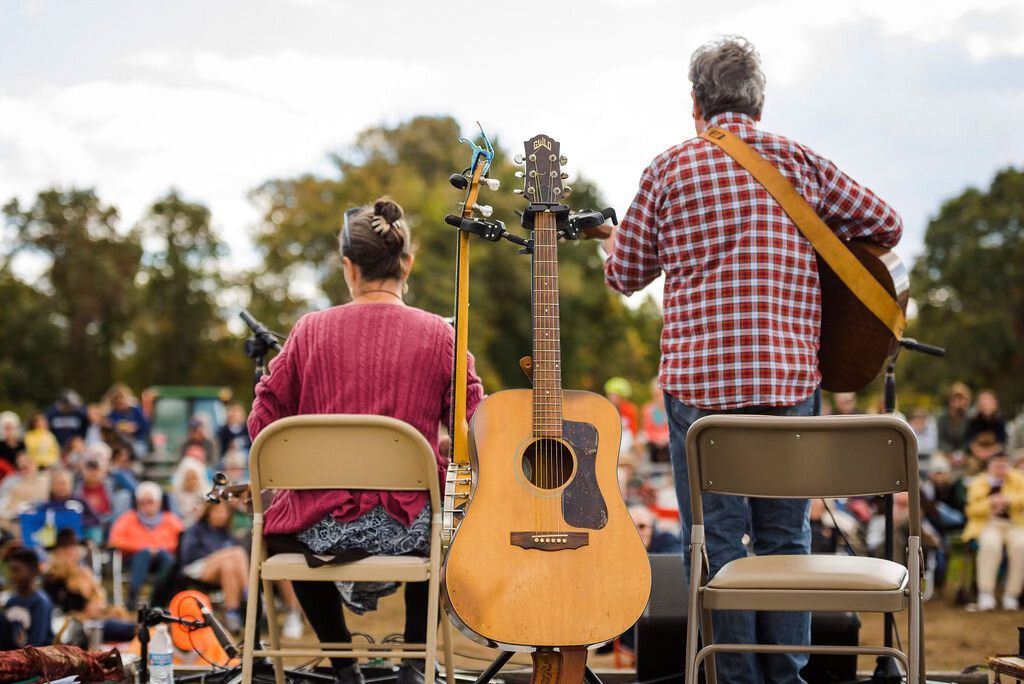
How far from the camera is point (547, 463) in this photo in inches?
119

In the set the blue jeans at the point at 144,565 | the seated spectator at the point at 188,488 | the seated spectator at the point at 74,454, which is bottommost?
the blue jeans at the point at 144,565

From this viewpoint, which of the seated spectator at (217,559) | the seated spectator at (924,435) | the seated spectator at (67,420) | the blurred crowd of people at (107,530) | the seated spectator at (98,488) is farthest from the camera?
the seated spectator at (67,420)

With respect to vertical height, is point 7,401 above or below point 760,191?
below

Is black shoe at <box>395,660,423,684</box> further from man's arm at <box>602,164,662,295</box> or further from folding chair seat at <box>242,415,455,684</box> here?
man's arm at <box>602,164,662,295</box>

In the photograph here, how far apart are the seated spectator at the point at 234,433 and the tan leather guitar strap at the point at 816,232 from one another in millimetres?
9123

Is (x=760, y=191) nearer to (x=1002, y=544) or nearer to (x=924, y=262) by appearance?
(x=1002, y=544)

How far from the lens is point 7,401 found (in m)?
27.3

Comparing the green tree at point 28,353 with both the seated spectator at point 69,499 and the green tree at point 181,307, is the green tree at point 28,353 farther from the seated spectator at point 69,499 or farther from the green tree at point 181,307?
the seated spectator at point 69,499

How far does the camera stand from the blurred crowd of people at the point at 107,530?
7.43 meters

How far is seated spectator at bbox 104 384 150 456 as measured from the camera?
503 inches

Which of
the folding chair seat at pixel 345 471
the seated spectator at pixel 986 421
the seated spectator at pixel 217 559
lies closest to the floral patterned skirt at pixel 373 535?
the folding chair seat at pixel 345 471

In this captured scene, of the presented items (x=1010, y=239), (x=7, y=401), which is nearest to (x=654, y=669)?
(x=7, y=401)

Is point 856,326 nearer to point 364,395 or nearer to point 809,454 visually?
point 809,454

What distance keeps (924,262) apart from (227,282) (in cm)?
2380
